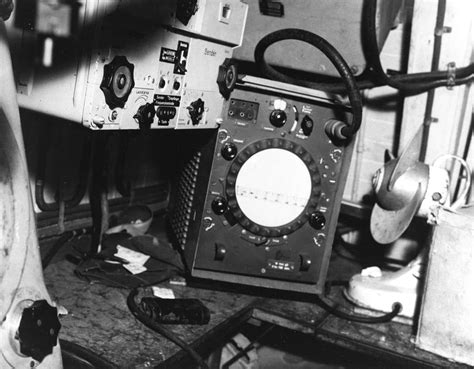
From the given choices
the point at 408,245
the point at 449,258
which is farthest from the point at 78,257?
the point at 408,245

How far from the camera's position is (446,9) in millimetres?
2012

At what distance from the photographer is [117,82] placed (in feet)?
3.79

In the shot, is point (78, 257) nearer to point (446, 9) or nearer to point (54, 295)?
A: point (54, 295)

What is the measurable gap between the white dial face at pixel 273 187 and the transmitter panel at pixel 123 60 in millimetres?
201

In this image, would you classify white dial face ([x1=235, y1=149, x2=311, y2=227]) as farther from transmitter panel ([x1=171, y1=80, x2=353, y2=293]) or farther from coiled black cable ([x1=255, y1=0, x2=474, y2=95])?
coiled black cable ([x1=255, y1=0, x2=474, y2=95])

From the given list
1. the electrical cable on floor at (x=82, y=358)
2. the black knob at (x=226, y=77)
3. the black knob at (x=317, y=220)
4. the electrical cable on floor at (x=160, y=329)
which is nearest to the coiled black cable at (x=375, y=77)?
the black knob at (x=226, y=77)

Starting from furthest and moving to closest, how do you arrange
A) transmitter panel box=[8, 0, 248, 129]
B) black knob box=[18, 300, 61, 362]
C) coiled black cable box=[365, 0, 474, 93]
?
coiled black cable box=[365, 0, 474, 93], transmitter panel box=[8, 0, 248, 129], black knob box=[18, 300, 61, 362]

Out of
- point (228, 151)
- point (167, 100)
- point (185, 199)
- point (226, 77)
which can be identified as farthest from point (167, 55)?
point (185, 199)

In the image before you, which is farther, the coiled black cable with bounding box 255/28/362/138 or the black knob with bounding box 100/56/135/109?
the coiled black cable with bounding box 255/28/362/138

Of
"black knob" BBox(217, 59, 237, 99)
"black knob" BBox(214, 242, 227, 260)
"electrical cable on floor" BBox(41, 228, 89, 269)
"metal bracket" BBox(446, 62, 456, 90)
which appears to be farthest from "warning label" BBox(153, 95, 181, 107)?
"metal bracket" BBox(446, 62, 456, 90)

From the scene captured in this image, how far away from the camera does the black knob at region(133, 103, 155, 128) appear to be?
1.25 metres

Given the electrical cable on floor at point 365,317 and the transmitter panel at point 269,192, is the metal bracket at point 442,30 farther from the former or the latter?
the electrical cable on floor at point 365,317

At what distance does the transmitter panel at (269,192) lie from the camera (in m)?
1.50

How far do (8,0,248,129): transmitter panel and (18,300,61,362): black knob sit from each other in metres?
0.39
